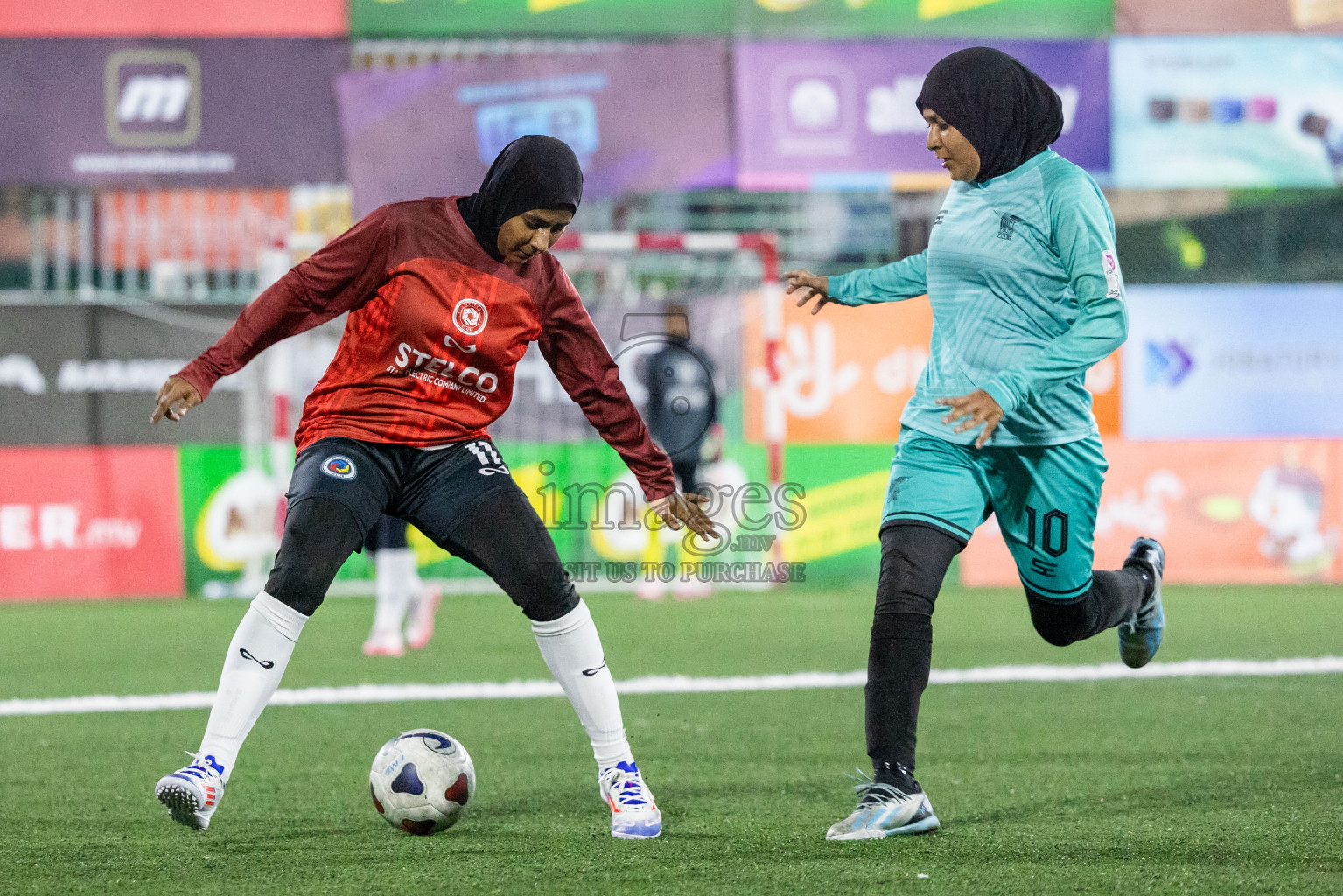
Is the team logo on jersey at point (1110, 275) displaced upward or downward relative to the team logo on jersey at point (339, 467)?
upward

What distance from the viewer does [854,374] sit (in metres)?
13.0

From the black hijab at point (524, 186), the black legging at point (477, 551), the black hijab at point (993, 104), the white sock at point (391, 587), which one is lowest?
the white sock at point (391, 587)

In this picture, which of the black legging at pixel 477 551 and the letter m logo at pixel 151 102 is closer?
the black legging at pixel 477 551

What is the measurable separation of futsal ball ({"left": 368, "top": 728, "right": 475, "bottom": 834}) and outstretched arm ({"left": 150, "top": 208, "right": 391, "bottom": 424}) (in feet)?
3.66

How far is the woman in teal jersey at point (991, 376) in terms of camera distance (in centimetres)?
415

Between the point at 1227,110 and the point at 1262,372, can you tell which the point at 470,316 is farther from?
the point at 1227,110

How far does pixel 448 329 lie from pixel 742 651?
5041 mm

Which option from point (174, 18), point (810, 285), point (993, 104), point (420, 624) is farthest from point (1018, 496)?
point (174, 18)

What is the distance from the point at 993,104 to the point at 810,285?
0.84m

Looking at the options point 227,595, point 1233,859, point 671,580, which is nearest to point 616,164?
point 671,580

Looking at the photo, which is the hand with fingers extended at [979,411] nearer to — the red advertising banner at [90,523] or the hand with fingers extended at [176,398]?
the hand with fingers extended at [176,398]

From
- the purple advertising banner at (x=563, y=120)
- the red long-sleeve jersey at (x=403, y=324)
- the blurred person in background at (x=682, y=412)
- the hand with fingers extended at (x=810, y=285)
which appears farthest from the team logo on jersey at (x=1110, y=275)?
the purple advertising banner at (x=563, y=120)


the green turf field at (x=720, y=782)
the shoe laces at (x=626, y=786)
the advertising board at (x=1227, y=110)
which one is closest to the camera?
the green turf field at (x=720, y=782)

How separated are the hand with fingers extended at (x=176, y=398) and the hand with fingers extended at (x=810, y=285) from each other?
1715 millimetres
